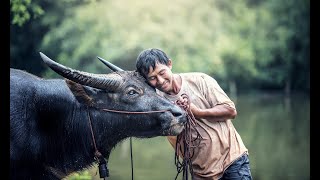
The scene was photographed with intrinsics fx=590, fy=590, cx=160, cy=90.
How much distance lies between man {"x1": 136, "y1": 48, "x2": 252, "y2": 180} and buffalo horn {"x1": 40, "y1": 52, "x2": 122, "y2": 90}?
216 millimetres

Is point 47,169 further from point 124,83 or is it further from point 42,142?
point 124,83

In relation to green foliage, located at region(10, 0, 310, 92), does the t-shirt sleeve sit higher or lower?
lower

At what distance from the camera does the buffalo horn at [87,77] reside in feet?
12.9

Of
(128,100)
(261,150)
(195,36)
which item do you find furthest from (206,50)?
(128,100)

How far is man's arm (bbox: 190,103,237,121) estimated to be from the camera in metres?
3.86

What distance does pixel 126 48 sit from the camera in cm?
1802

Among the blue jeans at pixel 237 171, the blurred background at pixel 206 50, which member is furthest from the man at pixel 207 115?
the blurred background at pixel 206 50

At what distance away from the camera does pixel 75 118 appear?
429cm

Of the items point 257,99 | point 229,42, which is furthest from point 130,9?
point 257,99

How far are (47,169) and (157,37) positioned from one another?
15352mm

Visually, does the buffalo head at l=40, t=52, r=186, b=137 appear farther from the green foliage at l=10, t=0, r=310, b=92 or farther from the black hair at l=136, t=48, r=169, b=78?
the green foliage at l=10, t=0, r=310, b=92

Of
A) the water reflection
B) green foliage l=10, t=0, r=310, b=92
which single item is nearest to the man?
the water reflection
